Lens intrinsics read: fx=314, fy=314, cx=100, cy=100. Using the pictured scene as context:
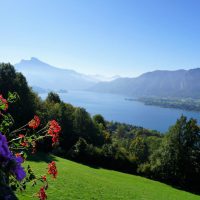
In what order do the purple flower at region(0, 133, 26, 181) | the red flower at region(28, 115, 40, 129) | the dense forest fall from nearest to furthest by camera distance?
the purple flower at region(0, 133, 26, 181) → the red flower at region(28, 115, 40, 129) → the dense forest

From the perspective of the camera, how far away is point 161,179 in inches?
1502

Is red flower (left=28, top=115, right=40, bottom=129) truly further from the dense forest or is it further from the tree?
the tree

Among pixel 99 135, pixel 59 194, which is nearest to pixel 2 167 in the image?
pixel 59 194

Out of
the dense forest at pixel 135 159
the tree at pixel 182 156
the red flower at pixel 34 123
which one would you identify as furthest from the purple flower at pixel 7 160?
the tree at pixel 182 156

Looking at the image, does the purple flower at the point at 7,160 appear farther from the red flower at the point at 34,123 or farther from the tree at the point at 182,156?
the tree at the point at 182,156

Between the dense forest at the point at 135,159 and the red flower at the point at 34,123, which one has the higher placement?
the red flower at the point at 34,123

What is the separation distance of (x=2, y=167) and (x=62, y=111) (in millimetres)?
45053

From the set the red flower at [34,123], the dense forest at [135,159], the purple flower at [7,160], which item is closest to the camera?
the purple flower at [7,160]

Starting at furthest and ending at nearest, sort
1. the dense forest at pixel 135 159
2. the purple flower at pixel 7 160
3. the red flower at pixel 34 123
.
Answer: the dense forest at pixel 135 159 < the red flower at pixel 34 123 < the purple flower at pixel 7 160

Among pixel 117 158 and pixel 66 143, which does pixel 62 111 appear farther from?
pixel 117 158

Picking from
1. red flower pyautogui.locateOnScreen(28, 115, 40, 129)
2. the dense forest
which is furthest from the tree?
red flower pyautogui.locateOnScreen(28, 115, 40, 129)

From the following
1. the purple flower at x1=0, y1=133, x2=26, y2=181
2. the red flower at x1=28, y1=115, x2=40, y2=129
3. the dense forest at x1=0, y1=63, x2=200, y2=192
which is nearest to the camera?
the purple flower at x1=0, y1=133, x2=26, y2=181

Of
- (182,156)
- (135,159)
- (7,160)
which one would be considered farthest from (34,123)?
(135,159)

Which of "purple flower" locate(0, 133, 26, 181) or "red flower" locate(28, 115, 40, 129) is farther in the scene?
"red flower" locate(28, 115, 40, 129)
